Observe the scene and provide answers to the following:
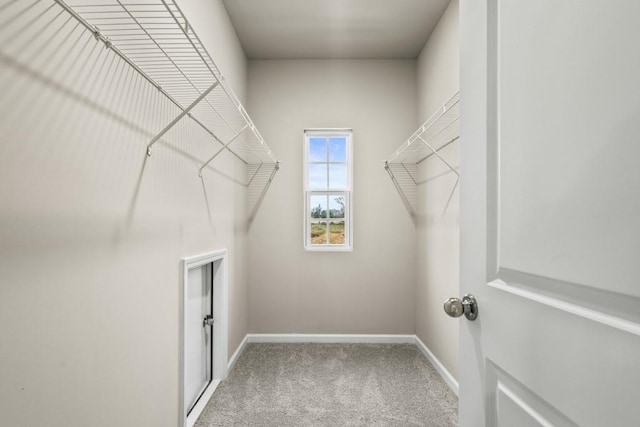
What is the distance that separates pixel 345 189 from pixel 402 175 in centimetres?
58

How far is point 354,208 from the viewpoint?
3.47 meters

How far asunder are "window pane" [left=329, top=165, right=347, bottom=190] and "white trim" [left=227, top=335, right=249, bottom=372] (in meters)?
1.70

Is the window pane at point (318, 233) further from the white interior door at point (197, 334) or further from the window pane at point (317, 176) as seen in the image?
the white interior door at point (197, 334)

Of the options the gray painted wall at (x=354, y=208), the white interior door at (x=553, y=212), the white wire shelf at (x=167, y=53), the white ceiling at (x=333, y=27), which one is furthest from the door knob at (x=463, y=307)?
the gray painted wall at (x=354, y=208)

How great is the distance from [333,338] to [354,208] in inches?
50.9

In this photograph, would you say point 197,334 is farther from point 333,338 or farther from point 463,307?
Result: point 463,307

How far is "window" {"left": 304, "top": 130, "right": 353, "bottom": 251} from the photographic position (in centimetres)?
352

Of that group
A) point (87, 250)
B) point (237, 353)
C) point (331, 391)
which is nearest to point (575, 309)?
point (87, 250)

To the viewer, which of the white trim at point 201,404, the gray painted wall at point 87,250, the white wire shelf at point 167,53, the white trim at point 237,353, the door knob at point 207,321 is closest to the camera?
the gray painted wall at point 87,250

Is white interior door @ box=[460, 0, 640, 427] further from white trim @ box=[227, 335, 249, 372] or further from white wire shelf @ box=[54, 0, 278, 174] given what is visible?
white trim @ box=[227, 335, 249, 372]

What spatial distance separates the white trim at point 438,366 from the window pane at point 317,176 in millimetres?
1755

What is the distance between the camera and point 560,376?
583 millimetres

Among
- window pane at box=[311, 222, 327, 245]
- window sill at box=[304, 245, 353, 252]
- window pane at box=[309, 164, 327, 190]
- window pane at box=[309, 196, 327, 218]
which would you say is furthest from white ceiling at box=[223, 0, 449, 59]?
window sill at box=[304, 245, 353, 252]

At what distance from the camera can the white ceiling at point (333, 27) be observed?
8.64 ft
